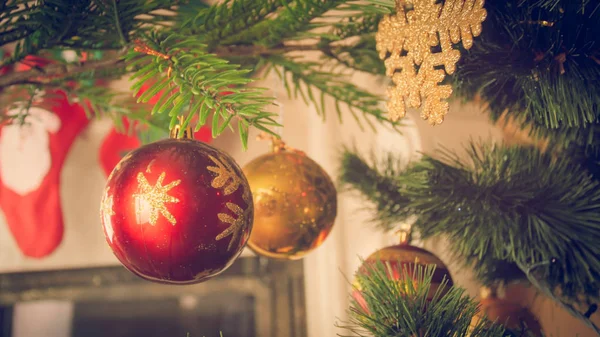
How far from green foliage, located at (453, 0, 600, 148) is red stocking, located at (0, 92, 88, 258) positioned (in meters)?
1.15

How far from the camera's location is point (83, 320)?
1.36 meters

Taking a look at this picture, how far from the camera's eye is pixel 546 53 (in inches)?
14.5

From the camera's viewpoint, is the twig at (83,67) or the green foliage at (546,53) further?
the twig at (83,67)

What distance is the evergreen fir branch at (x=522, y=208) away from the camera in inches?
17.8

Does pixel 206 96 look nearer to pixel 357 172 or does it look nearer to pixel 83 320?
pixel 357 172

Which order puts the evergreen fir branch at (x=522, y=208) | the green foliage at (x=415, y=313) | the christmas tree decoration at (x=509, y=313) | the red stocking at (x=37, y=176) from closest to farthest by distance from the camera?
the green foliage at (x=415, y=313) < the evergreen fir branch at (x=522, y=208) < the christmas tree decoration at (x=509, y=313) < the red stocking at (x=37, y=176)

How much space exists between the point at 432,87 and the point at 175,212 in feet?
0.76

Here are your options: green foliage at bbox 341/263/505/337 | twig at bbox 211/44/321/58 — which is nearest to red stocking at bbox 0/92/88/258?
twig at bbox 211/44/321/58

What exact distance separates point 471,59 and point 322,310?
3.21ft

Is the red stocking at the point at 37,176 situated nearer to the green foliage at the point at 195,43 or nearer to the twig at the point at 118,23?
the green foliage at the point at 195,43

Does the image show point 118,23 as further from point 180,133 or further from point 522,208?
point 522,208

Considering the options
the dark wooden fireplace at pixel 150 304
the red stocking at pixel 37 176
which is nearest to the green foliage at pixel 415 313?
the dark wooden fireplace at pixel 150 304

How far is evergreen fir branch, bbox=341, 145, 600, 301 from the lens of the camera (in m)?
0.45

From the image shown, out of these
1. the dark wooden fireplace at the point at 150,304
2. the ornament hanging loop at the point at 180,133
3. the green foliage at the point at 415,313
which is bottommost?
the dark wooden fireplace at the point at 150,304
